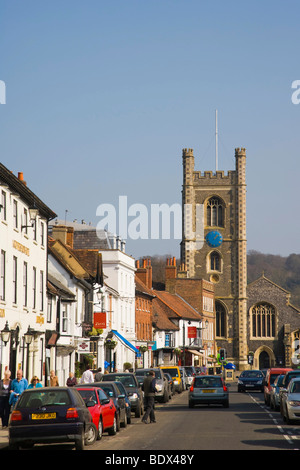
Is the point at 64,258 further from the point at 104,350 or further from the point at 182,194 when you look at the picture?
the point at 182,194

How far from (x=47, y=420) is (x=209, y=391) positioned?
18.1 m

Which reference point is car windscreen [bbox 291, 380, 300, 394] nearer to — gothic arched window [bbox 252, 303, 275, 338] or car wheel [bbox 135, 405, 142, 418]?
car wheel [bbox 135, 405, 142, 418]

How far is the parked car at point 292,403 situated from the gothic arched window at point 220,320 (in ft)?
270

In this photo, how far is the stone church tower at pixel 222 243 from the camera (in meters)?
106

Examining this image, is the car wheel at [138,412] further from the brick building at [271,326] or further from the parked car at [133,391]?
the brick building at [271,326]

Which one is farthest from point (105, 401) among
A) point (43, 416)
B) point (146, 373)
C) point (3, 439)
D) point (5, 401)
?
point (146, 373)

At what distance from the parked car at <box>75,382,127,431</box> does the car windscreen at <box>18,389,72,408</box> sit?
545 centimetres

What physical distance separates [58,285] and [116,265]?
62.7ft

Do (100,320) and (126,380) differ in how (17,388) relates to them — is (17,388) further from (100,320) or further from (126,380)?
(100,320)

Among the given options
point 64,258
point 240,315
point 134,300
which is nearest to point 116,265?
point 134,300

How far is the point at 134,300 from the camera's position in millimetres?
70312

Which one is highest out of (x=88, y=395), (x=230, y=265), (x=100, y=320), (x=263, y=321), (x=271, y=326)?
(x=230, y=265)

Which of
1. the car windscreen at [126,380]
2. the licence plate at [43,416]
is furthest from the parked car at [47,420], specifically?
the car windscreen at [126,380]

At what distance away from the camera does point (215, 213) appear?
358 ft
